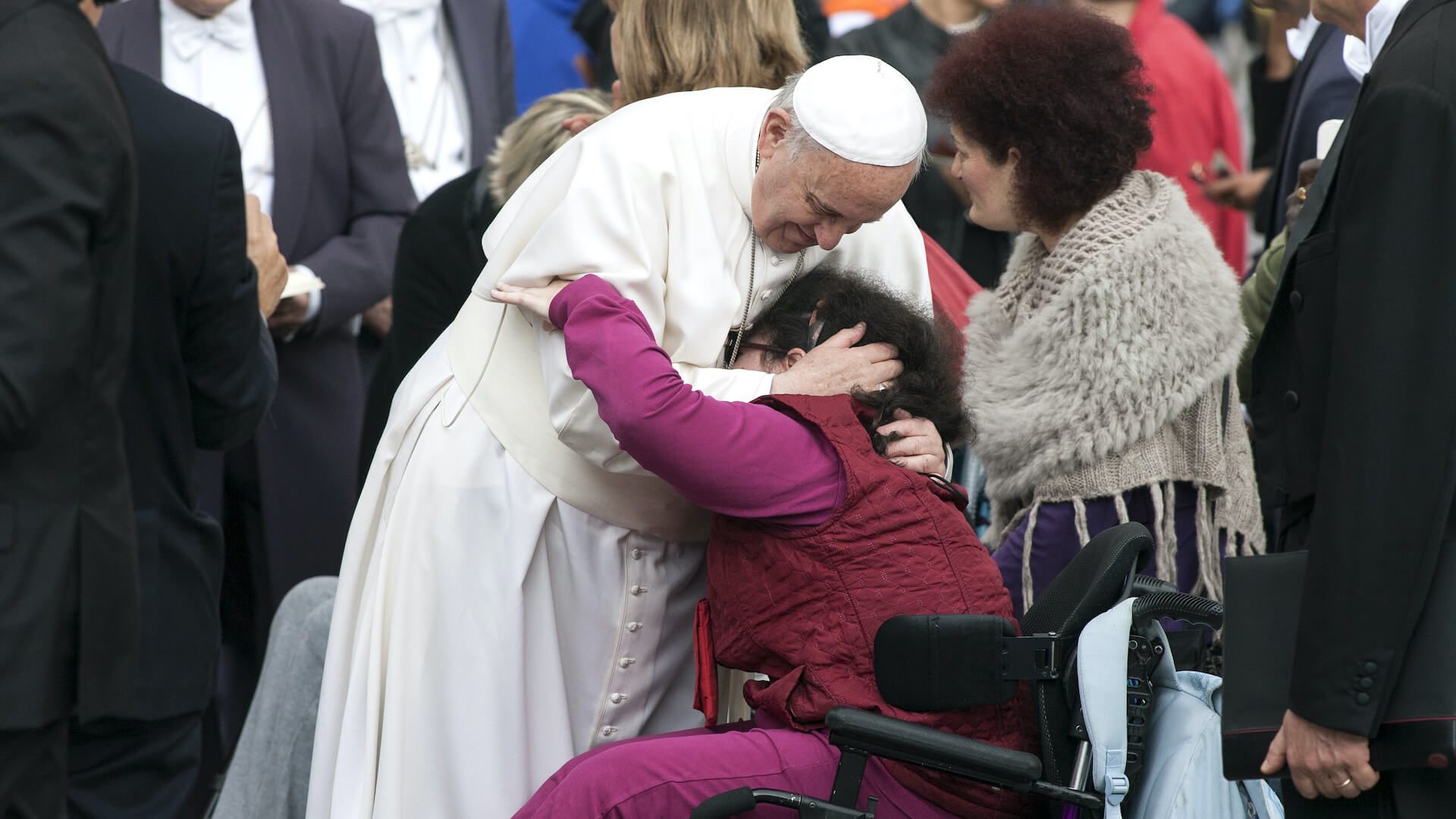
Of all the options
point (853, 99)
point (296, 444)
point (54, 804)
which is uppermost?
point (853, 99)

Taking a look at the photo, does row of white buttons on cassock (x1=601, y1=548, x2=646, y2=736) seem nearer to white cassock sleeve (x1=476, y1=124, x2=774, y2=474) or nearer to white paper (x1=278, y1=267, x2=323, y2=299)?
white cassock sleeve (x1=476, y1=124, x2=774, y2=474)

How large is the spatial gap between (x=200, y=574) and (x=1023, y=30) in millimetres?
1850

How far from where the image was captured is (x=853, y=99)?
2266 mm

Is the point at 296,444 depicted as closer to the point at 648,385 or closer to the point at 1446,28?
the point at 648,385

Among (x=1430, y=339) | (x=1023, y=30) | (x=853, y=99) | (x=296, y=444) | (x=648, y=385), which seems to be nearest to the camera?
(x=1430, y=339)

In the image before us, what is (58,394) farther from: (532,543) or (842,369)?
(842,369)

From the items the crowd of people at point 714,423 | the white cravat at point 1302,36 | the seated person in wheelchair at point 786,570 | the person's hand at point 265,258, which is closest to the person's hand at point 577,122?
the crowd of people at point 714,423

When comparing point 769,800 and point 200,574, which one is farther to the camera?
point 200,574

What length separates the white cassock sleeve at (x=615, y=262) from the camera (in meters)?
2.31

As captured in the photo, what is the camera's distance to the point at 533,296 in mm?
2338

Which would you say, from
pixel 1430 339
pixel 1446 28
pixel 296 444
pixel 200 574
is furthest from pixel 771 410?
pixel 296 444

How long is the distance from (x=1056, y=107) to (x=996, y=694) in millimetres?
1329

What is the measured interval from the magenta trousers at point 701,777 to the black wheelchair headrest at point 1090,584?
1.06ft

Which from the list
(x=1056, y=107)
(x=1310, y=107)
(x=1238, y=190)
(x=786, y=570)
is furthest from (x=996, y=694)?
(x=1238, y=190)
